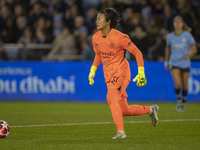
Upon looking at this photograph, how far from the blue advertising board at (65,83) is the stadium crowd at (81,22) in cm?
98

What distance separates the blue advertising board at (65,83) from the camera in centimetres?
1773

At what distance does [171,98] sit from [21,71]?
5.40 m

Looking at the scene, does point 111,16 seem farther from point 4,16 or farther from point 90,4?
point 4,16

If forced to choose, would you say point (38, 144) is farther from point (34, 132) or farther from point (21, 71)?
point (21, 71)

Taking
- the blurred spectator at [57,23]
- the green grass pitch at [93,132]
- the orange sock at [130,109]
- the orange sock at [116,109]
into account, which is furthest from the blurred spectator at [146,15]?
the orange sock at [116,109]

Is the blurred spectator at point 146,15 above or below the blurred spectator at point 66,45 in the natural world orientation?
above

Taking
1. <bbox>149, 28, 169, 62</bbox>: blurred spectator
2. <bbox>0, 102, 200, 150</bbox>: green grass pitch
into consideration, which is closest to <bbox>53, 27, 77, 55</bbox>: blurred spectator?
<bbox>149, 28, 169, 62</bbox>: blurred spectator

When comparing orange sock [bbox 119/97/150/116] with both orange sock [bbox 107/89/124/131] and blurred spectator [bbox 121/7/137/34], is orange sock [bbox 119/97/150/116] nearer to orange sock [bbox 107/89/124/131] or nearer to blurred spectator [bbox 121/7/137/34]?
orange sock [bbox 107/89/124/131]

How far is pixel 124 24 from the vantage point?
19.9 m

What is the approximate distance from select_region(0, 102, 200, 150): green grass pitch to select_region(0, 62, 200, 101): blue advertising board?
4.58 m

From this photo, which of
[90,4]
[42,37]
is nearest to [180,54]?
[42,37]

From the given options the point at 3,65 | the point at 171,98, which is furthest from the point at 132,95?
the point at 3,65

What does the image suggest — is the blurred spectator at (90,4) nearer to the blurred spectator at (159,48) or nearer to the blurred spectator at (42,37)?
the blurred spectator at (42,37)

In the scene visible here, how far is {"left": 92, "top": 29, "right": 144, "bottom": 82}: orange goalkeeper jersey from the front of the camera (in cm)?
827
